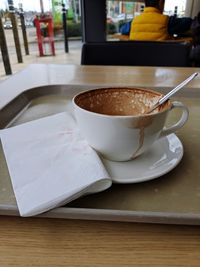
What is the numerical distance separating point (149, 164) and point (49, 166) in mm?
125

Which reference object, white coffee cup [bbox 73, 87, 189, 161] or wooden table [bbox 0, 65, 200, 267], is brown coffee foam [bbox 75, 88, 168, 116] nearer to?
white coffee cup [bbox 73, 87, 189, 161]

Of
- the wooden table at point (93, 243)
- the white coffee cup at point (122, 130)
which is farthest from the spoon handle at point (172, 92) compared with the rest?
the wooden table at point (93, 243)

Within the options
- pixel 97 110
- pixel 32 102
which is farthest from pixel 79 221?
pixel 32 102

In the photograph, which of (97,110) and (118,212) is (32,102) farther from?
(118,212)

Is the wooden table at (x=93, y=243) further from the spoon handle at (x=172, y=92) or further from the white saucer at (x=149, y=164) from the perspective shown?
the spoon handle at (x=172, y=92)

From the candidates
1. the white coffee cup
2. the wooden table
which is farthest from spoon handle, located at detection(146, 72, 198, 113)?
the wooden table

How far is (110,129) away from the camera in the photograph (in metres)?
0.28

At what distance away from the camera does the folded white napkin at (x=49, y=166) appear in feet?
0.82

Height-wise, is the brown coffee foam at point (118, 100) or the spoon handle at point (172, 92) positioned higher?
the spoon handle at point (172, 92)

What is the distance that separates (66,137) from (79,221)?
139 mm

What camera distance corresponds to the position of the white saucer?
290mm

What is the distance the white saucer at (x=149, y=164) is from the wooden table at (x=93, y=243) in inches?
2.1

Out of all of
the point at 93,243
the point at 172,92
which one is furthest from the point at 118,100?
the point at 93,243

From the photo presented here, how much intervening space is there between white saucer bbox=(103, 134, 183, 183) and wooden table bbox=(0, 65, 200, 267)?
5 cm
